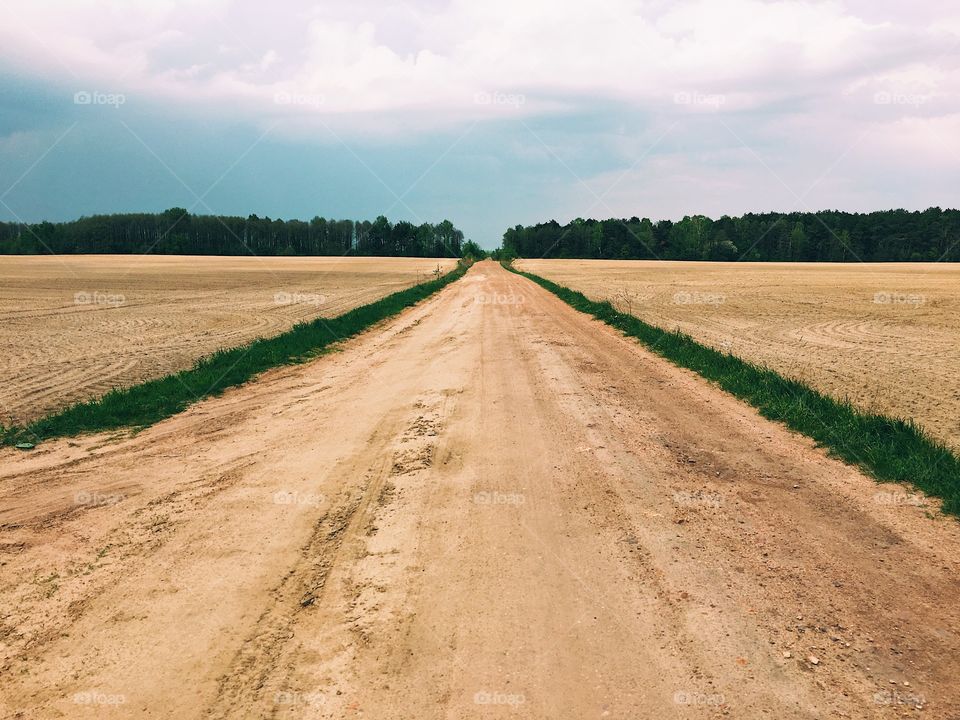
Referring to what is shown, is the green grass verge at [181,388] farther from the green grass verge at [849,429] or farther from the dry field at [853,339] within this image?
the dry field at [853,339]

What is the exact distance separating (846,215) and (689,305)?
157367mm

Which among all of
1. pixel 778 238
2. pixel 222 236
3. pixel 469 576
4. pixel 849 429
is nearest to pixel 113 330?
pixel 469 576

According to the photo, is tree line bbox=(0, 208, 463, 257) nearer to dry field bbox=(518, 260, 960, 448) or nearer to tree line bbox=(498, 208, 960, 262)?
tree line bbox=(498, 208, 960, 262)

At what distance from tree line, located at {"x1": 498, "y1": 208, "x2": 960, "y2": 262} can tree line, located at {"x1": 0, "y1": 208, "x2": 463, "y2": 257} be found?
32.2 metres

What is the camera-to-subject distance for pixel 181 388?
10.6 m

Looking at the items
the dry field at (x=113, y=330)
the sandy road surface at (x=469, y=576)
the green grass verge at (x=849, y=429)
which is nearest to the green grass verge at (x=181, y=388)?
the dry field at (x=113, y=330)

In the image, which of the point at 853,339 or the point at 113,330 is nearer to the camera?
the point at 853,339

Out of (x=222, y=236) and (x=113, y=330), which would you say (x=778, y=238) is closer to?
(x=222, y=236)

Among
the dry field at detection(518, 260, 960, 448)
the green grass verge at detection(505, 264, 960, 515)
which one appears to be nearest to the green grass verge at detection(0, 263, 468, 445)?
the green grass verge at detection(505, 264, 960, 515)

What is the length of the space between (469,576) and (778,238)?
166m

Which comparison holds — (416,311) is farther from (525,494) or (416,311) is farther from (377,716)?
(377,716)

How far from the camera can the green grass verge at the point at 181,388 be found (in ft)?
27.1

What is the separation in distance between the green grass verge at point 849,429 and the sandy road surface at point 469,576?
41 centimetres

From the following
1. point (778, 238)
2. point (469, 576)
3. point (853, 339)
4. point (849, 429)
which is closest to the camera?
point (469, 576)
